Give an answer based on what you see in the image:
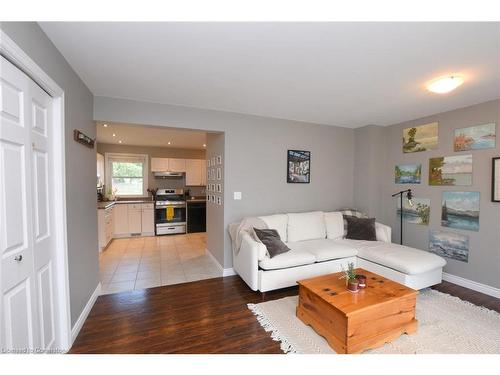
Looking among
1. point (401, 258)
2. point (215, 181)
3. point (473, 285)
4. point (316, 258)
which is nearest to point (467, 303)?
→ point (473, 285)

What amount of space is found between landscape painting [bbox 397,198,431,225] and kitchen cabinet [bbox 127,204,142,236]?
5.73m

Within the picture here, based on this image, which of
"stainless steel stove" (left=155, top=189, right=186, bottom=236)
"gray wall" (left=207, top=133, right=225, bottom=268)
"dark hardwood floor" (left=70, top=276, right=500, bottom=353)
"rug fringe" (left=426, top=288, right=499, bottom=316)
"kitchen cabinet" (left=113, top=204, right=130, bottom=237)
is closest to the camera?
"dark hardwood floor" (left=70, top=276, right=500, bottom=353)

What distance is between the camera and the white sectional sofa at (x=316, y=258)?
265cm

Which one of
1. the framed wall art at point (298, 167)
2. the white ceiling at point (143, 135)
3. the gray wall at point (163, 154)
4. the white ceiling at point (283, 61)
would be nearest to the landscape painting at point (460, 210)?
the white ceiling at point (283, 61)

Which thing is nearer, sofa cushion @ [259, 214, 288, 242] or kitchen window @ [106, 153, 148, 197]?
sofa cushion @ [259, 214, 288, 242]

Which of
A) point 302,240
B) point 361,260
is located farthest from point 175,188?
point 361,260

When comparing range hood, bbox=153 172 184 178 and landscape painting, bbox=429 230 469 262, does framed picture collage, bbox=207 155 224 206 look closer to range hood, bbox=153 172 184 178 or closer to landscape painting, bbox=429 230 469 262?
range hood, bbox=153 172 184 178

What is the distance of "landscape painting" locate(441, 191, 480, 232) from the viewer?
9.53ft

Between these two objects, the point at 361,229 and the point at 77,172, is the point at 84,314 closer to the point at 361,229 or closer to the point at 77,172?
the point at 77,172

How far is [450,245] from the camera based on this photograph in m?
3.16

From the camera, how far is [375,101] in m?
2.85

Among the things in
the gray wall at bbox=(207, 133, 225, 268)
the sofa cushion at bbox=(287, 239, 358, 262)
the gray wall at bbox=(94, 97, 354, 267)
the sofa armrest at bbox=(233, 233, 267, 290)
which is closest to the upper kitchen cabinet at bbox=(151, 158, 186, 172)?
the gray wall at bbox=(207, 133, 225, 268)
